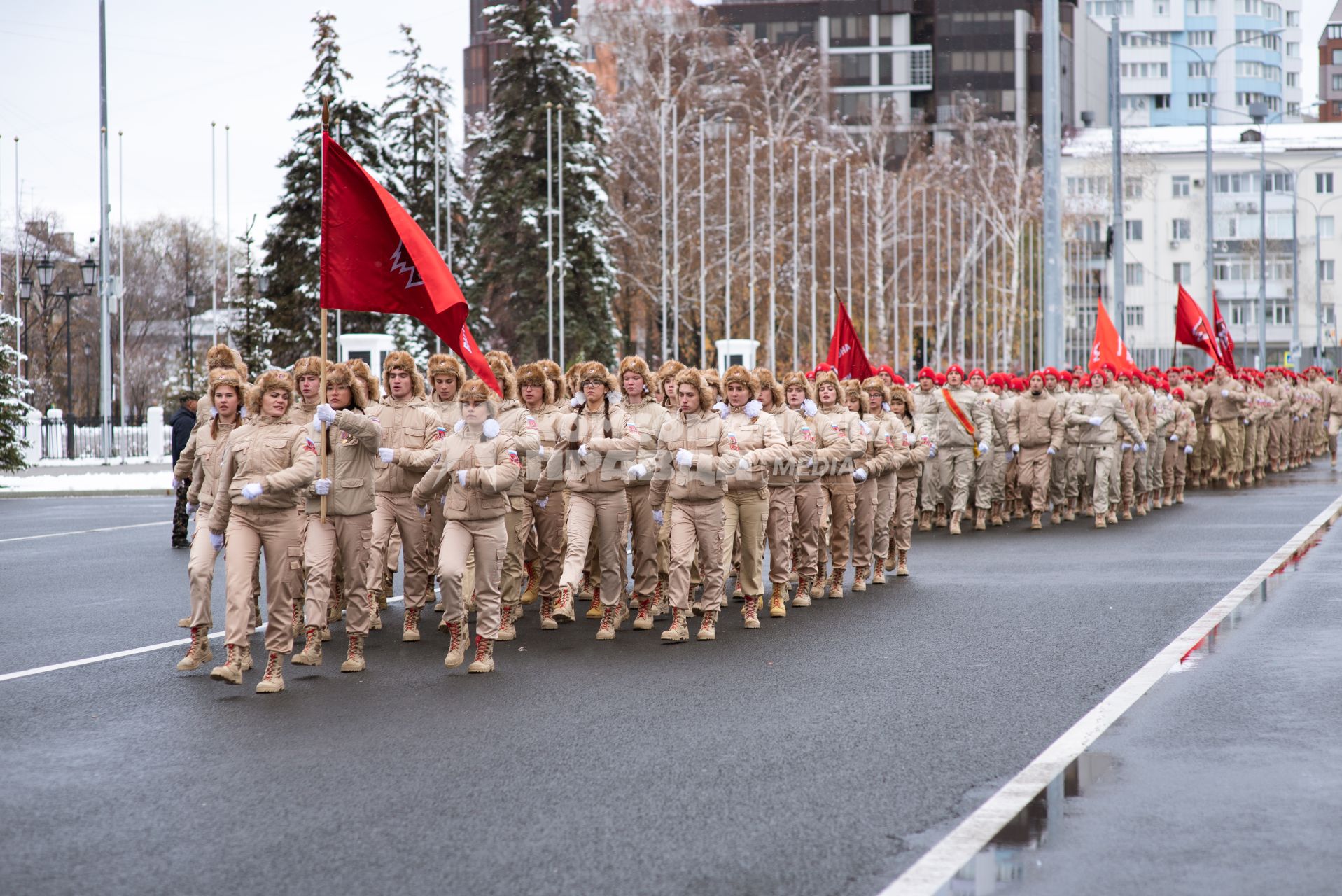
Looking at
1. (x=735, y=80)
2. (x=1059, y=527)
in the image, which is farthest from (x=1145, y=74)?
(x=1059, y=527)

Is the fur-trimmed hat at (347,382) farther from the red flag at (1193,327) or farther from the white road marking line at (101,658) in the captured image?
the red flag at (1193,327)

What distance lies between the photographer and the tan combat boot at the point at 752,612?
1175cm

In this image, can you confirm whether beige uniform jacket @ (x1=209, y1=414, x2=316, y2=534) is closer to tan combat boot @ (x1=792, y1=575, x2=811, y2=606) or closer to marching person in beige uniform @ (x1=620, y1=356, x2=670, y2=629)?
marching person in beige uniform @ (x1=620, y1=356, x2=670, y2=629)

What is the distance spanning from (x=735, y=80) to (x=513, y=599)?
1905 inches

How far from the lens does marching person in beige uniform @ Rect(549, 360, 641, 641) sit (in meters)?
11.4

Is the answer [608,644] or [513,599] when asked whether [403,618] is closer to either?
[513,599]

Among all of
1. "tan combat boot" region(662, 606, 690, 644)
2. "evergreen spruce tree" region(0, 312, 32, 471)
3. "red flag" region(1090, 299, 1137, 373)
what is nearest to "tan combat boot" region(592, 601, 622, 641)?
"tan combat boot" region(662, 606, 690, 644)

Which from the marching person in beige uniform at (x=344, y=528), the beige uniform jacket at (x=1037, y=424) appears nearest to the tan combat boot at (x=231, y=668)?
the marching person in beige uniform at (x=344, y=528)

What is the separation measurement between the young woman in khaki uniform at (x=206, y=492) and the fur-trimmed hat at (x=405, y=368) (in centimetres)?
100

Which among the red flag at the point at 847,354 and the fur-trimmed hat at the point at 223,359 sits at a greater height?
the red flag at the point at 847,354

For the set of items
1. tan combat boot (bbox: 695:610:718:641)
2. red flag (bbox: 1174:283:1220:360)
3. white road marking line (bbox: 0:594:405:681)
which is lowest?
white road marking line (bbox: 0:594:405:681)

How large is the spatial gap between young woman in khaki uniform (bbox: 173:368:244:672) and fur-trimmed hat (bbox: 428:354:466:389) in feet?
4.17

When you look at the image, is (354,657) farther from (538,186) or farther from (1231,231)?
(1231,231)

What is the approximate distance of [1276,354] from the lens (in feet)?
343
